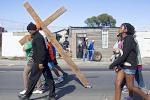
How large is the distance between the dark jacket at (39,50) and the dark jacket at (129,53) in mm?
1802

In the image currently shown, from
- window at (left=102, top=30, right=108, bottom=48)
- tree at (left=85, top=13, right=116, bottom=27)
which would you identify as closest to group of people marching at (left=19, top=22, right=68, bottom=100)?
window at (left=102, top=30, right=108, bottom=48)

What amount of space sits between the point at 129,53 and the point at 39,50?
217 cm

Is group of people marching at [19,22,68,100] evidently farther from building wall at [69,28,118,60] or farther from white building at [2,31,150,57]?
white building at [2,31,150,57]

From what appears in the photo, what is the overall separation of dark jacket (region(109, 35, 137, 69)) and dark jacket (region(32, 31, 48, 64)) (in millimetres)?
1802

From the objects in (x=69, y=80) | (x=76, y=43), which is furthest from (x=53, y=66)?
(x=76, y=43)

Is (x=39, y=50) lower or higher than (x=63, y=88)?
higher

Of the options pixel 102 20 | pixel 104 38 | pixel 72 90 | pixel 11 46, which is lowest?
pixel 72 90

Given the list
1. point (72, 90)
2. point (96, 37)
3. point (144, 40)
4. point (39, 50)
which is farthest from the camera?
point (144, 40)

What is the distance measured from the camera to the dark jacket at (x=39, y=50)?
28.8 feet

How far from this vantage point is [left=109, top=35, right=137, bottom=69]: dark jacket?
7832mm

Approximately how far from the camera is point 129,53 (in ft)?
25.9

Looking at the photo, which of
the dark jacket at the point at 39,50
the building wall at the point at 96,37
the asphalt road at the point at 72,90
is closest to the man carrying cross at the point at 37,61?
the dark jacket at the point at 39,50

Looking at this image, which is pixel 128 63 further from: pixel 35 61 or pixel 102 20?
pixel 102 20

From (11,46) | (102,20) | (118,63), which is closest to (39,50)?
(118,63)
